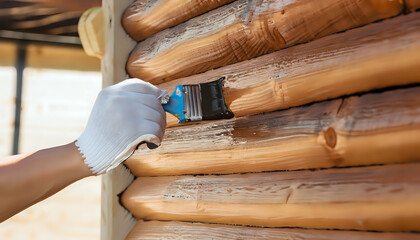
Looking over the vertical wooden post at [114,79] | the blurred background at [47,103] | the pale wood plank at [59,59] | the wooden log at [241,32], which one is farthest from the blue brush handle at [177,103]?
the pale wood plank at [59,59]

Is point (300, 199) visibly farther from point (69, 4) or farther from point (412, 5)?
point (69, 4)

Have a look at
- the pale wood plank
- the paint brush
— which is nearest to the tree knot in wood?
the paint brush

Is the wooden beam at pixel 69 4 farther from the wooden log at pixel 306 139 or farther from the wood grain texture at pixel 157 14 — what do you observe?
the wooden log at pixel 306 139

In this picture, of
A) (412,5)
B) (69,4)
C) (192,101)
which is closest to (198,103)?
(192,101)

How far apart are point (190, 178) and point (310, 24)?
1.10 m

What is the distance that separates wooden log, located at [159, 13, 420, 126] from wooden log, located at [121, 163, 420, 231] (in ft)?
1.01

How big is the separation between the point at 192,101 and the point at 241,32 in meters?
0.42

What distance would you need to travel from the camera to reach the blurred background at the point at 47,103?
744cm

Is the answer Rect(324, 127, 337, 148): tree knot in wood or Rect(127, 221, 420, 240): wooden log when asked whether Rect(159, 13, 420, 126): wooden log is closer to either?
Rect(324, 127, 337, 148): tree knot in wood

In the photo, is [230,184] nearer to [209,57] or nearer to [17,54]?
[209,57]

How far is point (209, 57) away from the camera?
8.21 ft

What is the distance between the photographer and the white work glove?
1.99m

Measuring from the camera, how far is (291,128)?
196 centimetres

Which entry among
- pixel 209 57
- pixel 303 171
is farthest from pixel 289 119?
pixel 209 57
